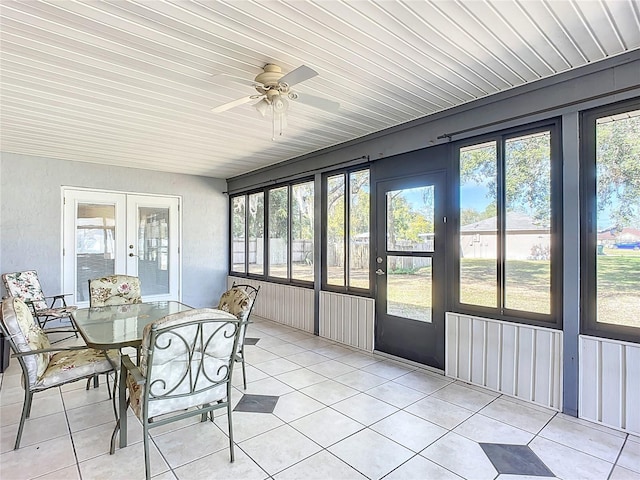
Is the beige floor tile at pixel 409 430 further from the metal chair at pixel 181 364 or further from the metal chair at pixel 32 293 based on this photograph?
the metal chair at pixel 32 293

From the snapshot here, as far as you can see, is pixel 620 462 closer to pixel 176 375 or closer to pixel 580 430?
pixel 580 430

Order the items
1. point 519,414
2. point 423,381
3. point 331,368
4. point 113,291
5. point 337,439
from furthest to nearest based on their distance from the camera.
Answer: point 113,291 < point 331,368 < point 423,381 < point 519,414 < point 337,439

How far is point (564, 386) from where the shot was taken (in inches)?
104

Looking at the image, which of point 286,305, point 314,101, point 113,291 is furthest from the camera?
point 286,305

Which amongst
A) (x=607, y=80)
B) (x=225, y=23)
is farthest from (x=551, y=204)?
(x=225, y=23)

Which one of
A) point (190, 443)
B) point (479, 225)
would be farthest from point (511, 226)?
point (190, 443)

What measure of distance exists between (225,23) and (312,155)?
301cm

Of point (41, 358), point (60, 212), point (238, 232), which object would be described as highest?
point (60, 212)

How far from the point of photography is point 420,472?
1985 mm

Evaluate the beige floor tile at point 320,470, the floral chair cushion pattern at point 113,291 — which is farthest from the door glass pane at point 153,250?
the beige floor tile at point 320,470

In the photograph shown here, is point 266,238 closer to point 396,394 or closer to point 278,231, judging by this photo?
point 278,231

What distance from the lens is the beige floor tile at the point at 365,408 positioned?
2617mm

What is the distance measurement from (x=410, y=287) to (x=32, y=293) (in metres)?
4.75

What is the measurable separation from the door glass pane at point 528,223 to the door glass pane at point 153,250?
17.4 feet
